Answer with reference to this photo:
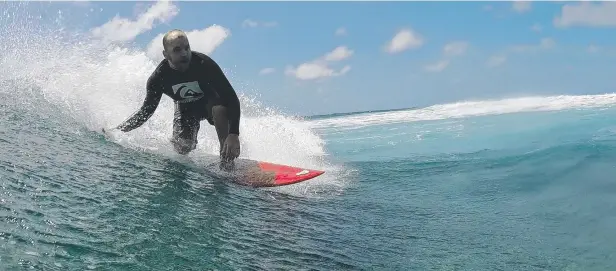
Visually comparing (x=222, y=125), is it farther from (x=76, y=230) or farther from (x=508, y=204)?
(x=508, y=204)

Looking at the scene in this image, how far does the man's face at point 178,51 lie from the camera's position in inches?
231

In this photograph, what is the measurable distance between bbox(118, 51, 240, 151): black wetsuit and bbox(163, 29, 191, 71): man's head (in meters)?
0.24

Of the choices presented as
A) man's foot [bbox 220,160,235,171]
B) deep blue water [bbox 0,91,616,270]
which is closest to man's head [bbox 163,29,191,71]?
deep blue water [bbox 0,91,616,270]

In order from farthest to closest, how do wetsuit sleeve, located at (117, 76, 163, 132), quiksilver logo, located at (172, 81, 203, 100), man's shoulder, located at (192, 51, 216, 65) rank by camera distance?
wetsuit sleeve, located at (117, 76, 163, 132) → quiksilver logo, located at (172, 81, 203, 100) → man's shoulder, located at (192, 51, 216, 65)

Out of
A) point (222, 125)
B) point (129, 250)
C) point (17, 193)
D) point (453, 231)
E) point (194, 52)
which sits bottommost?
point (453, 231)

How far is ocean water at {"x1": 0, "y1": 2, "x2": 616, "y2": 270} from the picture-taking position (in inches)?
138

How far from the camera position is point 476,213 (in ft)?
20.7

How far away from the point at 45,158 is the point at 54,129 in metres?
2.41

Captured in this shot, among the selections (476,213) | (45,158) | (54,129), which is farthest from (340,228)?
(54,129)

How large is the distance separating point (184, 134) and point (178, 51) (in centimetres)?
203

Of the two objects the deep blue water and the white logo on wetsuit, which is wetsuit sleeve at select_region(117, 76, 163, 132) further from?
the deep blue water

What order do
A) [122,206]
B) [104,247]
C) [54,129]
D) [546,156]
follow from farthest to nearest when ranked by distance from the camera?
[546,156] → [54,129] → [122,206] → [104,247]

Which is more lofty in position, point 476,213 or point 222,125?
point 222,125

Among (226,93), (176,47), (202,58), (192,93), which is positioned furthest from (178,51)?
(192,93)
